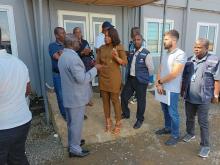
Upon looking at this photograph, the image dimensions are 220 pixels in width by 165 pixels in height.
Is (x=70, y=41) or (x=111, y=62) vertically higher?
(x=70, y=41)

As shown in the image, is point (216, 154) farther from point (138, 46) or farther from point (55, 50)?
point (55, 50)

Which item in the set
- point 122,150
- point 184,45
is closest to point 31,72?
point 122,150

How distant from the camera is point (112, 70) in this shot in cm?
328

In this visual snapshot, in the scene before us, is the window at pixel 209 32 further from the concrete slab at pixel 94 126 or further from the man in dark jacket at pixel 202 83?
the man in dark jacket at pixel 202 83

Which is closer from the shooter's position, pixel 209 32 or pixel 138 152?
pixel 138 152

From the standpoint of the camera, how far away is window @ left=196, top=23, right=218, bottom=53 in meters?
8.44

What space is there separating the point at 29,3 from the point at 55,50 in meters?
2.07

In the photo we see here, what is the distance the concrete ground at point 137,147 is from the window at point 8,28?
7.78ft

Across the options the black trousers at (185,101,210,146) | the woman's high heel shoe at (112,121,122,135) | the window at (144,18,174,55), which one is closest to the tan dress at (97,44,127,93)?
the woman's high heel shoe at (112,121,122,135)

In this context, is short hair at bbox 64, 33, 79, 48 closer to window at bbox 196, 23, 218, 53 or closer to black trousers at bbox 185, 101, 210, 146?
black trousers at bbox 185, 101, 210, 146

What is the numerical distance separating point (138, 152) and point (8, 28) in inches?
153

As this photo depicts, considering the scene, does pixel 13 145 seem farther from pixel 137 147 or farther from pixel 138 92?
pixel 138 92

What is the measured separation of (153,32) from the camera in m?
7.27

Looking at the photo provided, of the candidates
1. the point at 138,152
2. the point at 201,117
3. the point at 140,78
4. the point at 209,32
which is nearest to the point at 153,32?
the point at 209,32
